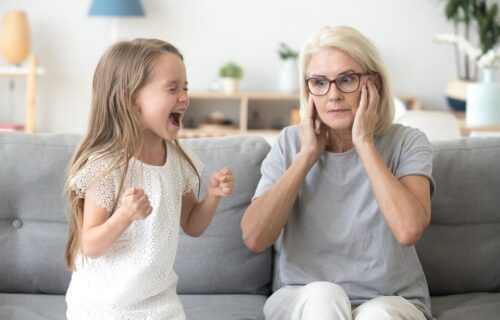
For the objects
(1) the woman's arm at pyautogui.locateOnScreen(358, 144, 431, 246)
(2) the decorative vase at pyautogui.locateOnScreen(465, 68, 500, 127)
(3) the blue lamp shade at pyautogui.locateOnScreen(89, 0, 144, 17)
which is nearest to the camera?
(1) the woman's arm at pyautogui.locateOnScreen(358, 144, 431, 246)

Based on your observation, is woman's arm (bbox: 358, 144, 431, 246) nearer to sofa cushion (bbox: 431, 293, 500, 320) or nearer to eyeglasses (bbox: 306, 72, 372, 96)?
eyeglasses (bbox: 306, 72, 372, 96)

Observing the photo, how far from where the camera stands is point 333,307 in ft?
6.17

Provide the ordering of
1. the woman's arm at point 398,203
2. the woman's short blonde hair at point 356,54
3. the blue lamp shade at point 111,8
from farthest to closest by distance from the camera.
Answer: the blue lamp shade at point 111,8 < the woman's short blonde hair at point 356,54 < the woman's arm at point 398,203

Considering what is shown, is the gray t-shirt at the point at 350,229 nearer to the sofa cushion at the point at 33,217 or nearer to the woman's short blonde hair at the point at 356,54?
the woman's short blonde hair at the point at 356,54

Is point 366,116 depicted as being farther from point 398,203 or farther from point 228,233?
point 228,233

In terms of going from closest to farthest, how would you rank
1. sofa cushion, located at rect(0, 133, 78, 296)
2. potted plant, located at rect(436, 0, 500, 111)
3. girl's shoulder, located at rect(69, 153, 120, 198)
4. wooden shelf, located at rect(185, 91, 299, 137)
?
girl's shoulder, located at rect(69, 153, 120, 198), sofa cushion, located at rect(0, 133, 78, 296), potted plant, located at rect(436, 0, 500, 111), wooden shelf, located at rect(185, 91, 299, 137)

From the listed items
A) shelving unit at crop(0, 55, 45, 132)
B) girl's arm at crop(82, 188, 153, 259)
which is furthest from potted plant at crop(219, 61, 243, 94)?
girl's arm at crop(82, 188, 153, 259)

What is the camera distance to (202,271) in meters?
2.34

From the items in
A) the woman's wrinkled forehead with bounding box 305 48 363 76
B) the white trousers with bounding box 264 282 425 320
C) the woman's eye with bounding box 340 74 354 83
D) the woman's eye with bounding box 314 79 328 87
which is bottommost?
the white trousers with bounding box 264 282 425 320

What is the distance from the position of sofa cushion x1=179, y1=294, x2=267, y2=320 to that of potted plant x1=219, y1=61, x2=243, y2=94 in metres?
3.73

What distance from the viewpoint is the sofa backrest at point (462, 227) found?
2365 mm

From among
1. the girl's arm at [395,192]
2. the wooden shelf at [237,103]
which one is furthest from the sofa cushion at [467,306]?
the wooden shelf at [237,103]

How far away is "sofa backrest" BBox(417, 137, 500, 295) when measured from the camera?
2.37 meters

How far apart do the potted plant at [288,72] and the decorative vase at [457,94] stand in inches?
41.7
